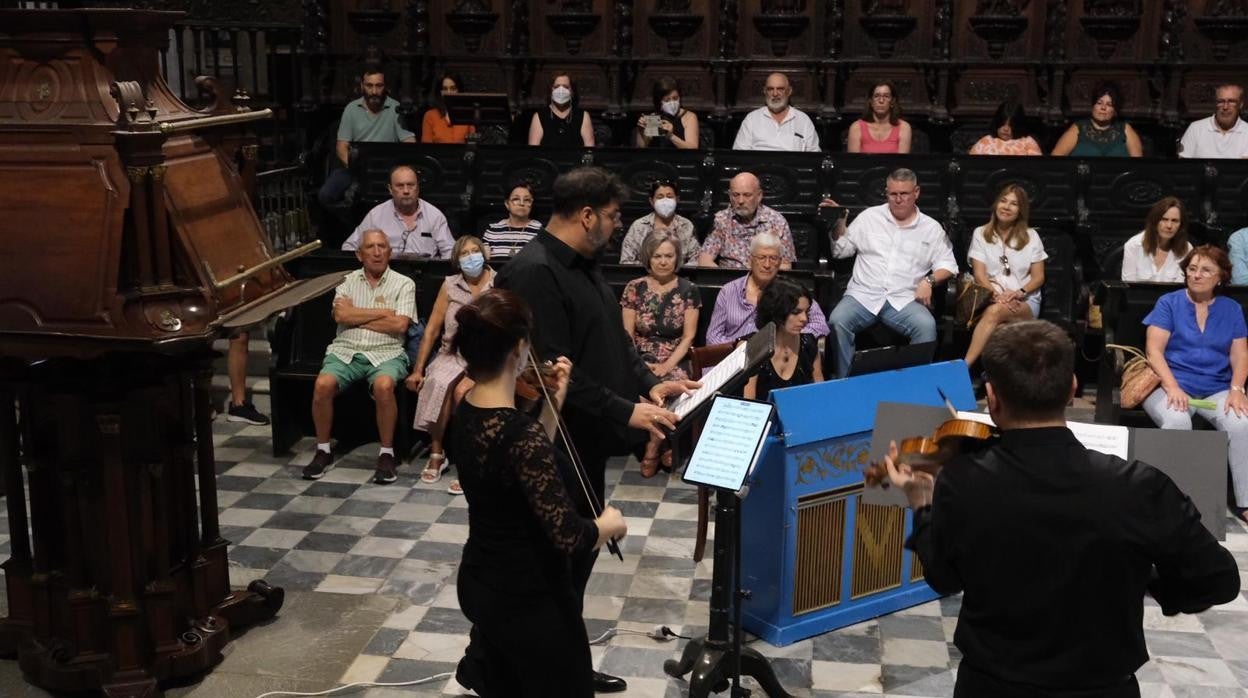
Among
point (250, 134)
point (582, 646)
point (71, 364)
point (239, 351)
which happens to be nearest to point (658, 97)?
point (239, 351)

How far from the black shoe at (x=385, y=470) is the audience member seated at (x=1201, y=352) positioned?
12.3ft

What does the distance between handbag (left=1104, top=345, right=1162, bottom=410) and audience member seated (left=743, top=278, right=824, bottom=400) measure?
179 centimetres

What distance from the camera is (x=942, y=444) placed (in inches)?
106

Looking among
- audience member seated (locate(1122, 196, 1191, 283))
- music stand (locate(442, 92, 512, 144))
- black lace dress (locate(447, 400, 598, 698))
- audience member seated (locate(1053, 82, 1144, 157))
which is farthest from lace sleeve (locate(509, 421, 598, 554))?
audience member seated (locate(1053, 82, 1144, 157))

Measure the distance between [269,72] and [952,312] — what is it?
615 centimetres

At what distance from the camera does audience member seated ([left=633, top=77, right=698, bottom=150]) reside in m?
8.84

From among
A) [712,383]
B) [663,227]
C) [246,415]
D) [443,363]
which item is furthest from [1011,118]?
[712,383]

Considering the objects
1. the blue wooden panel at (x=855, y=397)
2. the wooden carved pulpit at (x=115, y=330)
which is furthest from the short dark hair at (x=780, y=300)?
the wooden carved pulpit at (x=115, y=330)

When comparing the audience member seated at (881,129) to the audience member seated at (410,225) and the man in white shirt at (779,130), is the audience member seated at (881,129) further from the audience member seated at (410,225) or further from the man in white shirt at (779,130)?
the audience member seated at (410,225)

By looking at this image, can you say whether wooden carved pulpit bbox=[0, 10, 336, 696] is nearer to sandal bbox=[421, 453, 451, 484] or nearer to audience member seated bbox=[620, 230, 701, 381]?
sandal bbox=[421, 453, 451, 484]

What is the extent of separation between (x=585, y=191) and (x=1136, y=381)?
3784 mm

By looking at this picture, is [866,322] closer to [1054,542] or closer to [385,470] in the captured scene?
[385,470]

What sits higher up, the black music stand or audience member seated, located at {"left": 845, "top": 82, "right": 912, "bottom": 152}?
audience member seated, located at {"left": 845, "top": 82, "right": 912, "bottom": 152}

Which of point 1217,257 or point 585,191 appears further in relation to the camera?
point 1217,257
